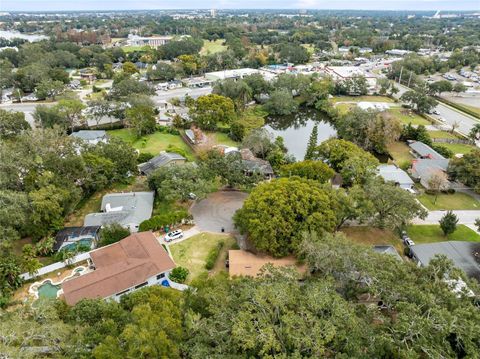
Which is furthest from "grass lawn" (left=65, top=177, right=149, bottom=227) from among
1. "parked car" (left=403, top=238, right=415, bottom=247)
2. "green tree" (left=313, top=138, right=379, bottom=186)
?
"parked car" (left=403, top=238, right=415, bottom=247)

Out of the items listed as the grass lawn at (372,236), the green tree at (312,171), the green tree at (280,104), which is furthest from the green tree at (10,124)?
the grass lawn at (372,236)

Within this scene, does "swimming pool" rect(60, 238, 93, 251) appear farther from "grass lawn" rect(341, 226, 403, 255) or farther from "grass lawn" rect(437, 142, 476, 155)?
"grass lawn" rect(437, 142, 476, 155)

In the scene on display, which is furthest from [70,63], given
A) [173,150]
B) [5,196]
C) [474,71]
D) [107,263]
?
[474,71]

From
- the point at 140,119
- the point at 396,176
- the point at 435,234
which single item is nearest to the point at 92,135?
the point at 140,119

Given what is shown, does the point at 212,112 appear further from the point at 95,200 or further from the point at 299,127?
the point at 95,200

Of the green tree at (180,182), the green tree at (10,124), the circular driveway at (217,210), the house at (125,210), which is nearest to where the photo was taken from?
the house at (125,210)

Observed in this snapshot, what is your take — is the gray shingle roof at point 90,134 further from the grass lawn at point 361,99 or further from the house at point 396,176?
the grass lawn at point 361,99
